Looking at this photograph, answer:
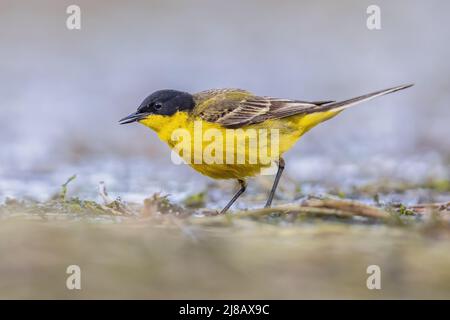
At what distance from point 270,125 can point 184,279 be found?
368 centimetres

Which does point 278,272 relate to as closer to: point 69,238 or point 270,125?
point 69,238

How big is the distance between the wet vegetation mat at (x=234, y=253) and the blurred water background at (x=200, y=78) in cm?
264

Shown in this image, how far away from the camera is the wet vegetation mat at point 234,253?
5.75 m

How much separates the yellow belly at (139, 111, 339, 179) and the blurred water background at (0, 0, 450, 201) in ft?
3.69

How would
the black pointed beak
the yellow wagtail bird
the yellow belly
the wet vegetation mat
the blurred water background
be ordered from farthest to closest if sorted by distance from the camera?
the blurred water background, the black pointed beak, the yellow wagtail bird, the yellow belly, the wet vegetation mat

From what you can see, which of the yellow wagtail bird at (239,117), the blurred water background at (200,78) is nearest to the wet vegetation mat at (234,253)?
the yellow wagtail bird at (239,117)

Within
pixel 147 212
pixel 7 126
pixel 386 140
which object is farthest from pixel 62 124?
pixel 147 212

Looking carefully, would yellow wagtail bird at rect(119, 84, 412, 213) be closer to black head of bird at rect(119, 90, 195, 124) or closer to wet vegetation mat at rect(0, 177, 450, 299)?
black head of bird at rect(119, 90, 195, 124)

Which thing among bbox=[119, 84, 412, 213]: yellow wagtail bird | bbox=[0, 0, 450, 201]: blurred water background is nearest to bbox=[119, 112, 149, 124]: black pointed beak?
bbox=[119, 84, 412, 213]: yellow wagtail bird

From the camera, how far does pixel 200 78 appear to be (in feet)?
60.6

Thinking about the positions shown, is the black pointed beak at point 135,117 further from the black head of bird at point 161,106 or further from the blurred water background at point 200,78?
the blurred water background at point 200,78

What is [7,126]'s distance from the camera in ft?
50.6

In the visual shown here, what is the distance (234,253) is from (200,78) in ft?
40.3

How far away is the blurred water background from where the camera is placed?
12.3 meters
